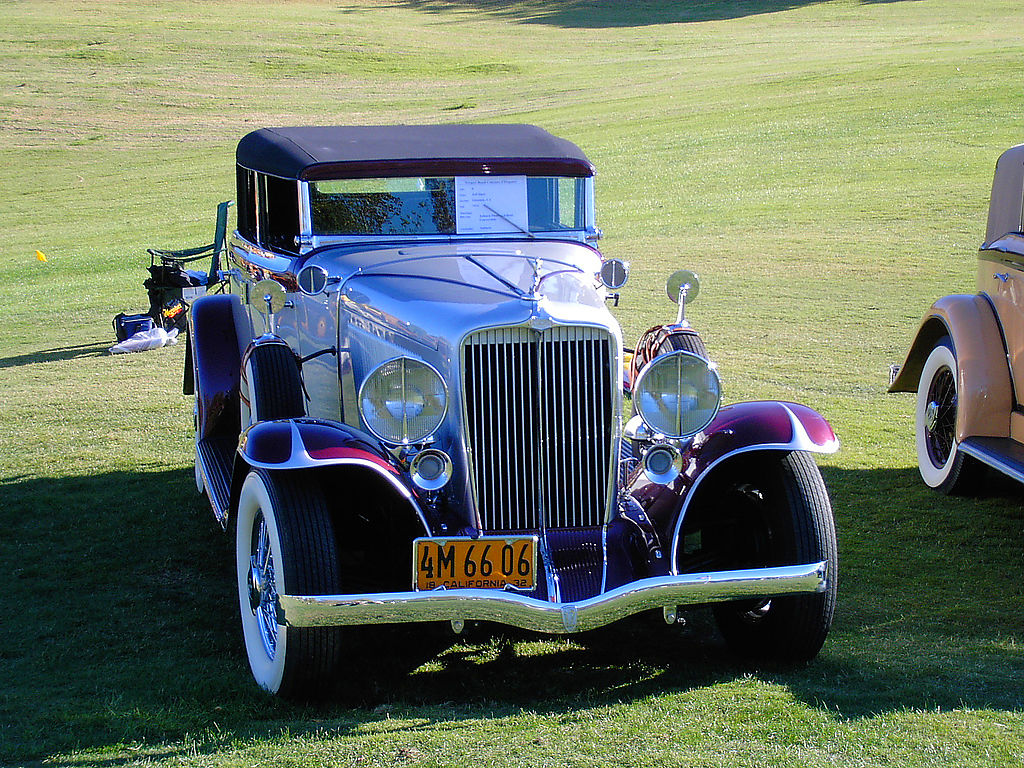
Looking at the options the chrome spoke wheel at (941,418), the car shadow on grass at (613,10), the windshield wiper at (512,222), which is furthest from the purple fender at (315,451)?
the car shadow on grass at (613,10)

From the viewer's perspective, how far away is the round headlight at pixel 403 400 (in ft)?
13.1

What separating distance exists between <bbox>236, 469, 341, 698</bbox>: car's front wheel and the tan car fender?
3653 millimetres

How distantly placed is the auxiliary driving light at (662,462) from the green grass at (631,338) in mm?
707

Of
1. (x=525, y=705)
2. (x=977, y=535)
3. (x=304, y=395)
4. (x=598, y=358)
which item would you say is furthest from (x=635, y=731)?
(x=977, y=535)

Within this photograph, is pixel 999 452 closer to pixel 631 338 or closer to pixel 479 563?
pixel 479 563

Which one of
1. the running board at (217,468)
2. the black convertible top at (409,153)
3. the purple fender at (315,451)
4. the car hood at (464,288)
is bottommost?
the running board at (217,468)

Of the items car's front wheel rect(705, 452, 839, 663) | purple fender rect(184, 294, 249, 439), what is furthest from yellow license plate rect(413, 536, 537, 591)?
purple fender rect(184, 294, 249, 439)

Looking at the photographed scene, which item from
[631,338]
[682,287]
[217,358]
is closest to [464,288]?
[682,287]

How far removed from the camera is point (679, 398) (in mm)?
4176

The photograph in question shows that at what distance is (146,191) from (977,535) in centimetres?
2070

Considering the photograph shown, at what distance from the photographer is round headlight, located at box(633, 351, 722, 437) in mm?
4172

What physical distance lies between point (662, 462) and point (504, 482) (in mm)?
593

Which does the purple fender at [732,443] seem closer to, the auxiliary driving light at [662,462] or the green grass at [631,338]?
the auxiliary driving light at [662,462]

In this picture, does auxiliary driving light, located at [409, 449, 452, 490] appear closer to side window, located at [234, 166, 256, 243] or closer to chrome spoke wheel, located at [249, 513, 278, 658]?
chrome spoke wheel, located at [249, 513, 278, 658]
